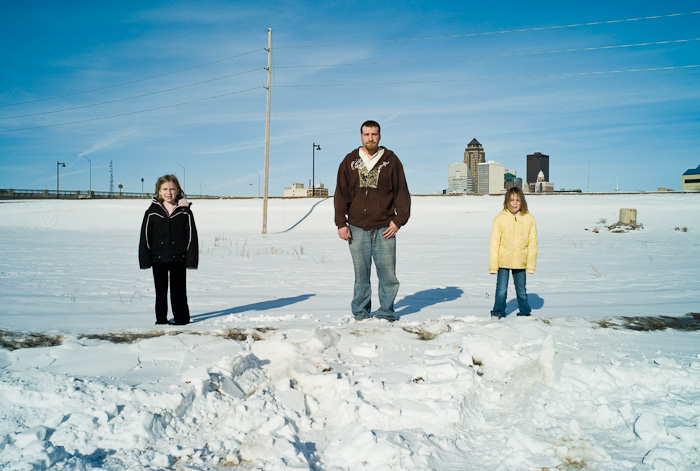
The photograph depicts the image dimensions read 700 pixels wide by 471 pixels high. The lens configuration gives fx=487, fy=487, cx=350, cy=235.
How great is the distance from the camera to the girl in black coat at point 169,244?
5.44 m

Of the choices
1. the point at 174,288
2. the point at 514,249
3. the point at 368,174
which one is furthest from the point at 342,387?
the point at 514,249

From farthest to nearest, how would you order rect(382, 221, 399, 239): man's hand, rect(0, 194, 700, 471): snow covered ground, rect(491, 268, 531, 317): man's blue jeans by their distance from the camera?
rect(491, 268, 531, 317): man's blue jeans, rect(382, 221, 399, 239): man's hand, rect(0, 194, 700, 471): snow covered ground

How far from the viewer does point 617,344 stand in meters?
4.46

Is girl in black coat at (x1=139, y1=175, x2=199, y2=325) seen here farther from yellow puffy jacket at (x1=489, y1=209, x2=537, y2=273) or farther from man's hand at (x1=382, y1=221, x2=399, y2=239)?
yellow puffy jacket at (x1=489, y1=209, x2=537, y2=273)

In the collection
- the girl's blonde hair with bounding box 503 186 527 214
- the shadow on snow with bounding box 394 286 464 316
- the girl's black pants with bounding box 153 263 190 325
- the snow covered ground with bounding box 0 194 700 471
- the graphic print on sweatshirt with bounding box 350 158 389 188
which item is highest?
the graphic print on sweatshirt with bounding box 350 158 389 188

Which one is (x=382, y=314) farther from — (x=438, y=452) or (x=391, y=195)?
(x=438, y=452)

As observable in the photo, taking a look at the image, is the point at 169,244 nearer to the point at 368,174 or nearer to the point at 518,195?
the point at 368,174

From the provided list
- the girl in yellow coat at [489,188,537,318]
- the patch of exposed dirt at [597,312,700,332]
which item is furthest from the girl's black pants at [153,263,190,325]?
the patch of exposed dirt at [597,312,700,332]

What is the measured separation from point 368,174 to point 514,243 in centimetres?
217

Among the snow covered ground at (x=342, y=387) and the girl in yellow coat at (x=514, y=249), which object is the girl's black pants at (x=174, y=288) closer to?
the snow covered ground at (x=342, y=387)

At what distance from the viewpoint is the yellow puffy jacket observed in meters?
6.18

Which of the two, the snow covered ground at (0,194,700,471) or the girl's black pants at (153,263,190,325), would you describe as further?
the girl's black pants at (153,263,190,325)

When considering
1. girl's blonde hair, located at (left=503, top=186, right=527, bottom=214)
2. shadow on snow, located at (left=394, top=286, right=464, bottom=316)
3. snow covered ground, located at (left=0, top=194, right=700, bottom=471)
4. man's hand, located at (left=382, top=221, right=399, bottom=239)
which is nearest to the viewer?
snow covered ground, located at (left=0, top=194, right=700, bottom=471)

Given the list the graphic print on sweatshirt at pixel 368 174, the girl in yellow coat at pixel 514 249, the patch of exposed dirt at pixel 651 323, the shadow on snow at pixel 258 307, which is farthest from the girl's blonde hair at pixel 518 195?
the shadow on snow at pixel 258 307
